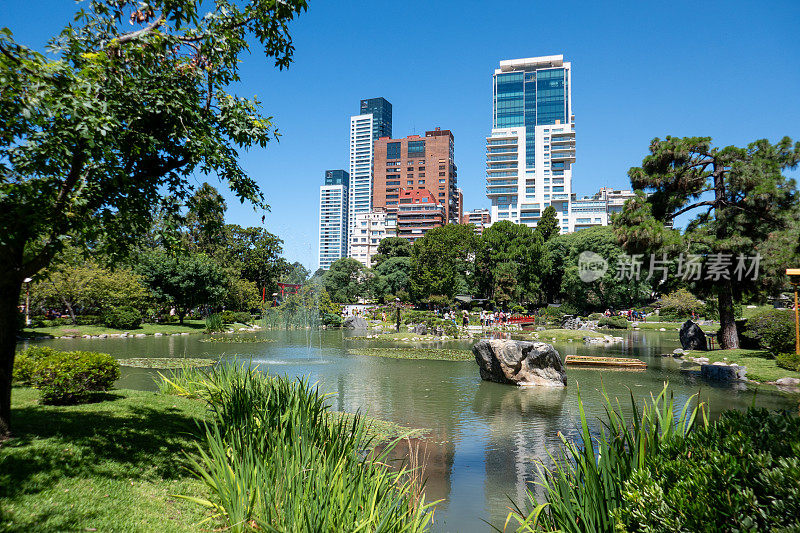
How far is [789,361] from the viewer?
15414mm

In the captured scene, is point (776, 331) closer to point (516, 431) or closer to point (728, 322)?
point (728, 322)

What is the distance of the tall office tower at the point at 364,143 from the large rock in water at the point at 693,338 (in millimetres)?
137172

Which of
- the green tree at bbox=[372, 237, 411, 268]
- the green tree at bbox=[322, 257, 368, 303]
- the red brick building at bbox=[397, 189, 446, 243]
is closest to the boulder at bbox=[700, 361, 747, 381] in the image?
the green tree at bbox=[322, 257, 368, 303]

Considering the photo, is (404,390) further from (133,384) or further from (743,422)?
(743,422)

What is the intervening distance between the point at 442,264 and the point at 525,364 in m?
34.3

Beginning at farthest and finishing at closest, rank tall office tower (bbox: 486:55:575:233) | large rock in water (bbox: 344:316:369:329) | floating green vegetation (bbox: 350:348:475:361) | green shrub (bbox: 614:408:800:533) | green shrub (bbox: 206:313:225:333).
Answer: tall office tower (bbox: 486:55:575:233) < large rock in water (bbox: 344:316:369:329) < green shrub (bbox: 206:313:225:333) < floating green vegetation (bbox: 350:348:475:361) < green shrub (bbox: 614:408:800:533)

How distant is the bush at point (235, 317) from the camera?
128 feet

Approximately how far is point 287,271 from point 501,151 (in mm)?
78125

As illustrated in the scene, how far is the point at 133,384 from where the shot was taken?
12102 millimetres

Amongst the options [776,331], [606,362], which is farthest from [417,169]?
[776,331]

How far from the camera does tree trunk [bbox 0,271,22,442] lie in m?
5.00

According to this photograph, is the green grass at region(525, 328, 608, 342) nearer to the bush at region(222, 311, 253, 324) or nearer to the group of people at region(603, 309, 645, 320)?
the group of people at region(603, 309, 645, 320)

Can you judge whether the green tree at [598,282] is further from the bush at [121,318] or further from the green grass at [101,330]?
the bush at [121,318]

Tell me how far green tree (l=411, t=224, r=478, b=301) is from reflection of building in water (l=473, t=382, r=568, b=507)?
3322 centimetres
